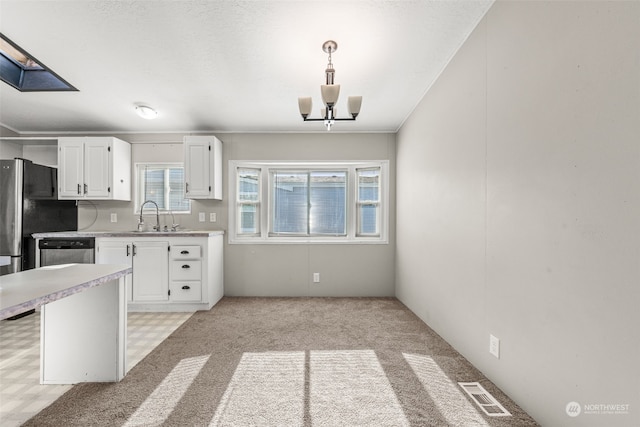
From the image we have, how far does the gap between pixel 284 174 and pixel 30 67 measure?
2891 mm

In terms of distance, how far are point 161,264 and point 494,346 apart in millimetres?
3477

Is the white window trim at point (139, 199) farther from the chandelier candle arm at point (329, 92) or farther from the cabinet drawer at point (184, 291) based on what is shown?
the chandelier candle arm at point (329, 92)

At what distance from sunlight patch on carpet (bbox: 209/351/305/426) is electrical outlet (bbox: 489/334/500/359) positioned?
4.05ft

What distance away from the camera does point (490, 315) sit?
190cm

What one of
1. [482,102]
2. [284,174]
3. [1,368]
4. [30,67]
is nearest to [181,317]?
[1,368]

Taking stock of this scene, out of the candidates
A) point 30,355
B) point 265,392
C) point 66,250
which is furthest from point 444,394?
point 66,250

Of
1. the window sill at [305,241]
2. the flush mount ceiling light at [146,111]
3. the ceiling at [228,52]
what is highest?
the ceiling at [228,52]

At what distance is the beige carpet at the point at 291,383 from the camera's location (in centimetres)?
159

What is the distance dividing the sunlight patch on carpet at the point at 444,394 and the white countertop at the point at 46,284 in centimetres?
200

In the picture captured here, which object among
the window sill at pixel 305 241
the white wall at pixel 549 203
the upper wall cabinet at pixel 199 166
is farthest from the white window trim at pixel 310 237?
the white wall at pixel 549 203

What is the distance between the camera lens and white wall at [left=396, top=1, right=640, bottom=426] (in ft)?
3.53

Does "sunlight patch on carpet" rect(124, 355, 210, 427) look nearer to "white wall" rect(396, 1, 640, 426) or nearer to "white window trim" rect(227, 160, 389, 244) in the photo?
"white wall" rect(396, 1, 640, 426)

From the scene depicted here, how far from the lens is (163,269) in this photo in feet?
11.7

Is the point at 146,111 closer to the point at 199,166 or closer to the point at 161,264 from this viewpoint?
the point at 199,166
